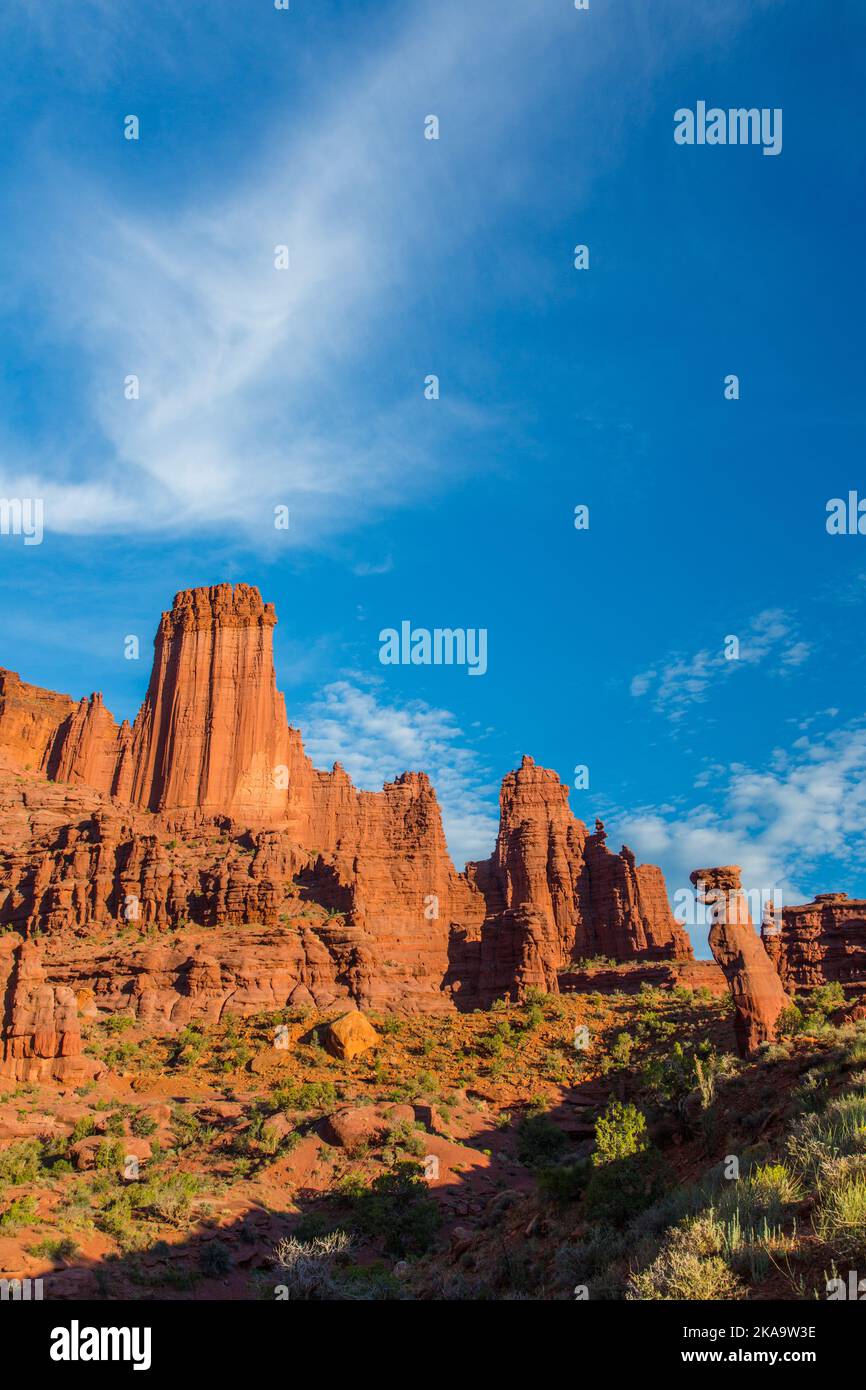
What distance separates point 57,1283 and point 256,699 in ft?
289

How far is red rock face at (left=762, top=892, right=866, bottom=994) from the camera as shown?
218 feet

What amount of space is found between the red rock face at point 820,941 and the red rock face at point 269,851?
46.6 ft

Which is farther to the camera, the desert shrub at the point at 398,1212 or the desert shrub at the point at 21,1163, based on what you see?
the desert shrub at the point at 21,1163

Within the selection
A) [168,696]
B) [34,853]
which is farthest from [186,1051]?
[168,696]

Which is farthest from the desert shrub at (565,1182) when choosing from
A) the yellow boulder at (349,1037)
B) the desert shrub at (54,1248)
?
the yellow boulder at (349,1037)

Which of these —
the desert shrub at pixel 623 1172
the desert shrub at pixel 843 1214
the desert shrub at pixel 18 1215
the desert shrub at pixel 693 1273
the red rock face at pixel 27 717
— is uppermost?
the red rock face at pixel 27 717

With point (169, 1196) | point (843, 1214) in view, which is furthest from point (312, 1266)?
point (843, 1214)

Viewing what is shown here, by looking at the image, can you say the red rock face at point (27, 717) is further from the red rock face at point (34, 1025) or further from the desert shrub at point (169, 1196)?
the desert shrub at point (169, 1196)

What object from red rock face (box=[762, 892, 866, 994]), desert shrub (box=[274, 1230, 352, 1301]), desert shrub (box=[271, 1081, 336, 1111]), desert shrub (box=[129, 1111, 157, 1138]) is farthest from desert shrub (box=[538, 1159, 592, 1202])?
red rock face (box=[762, 892, 866, 994])

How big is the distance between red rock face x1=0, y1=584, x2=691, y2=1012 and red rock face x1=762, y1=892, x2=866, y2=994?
14206 mm

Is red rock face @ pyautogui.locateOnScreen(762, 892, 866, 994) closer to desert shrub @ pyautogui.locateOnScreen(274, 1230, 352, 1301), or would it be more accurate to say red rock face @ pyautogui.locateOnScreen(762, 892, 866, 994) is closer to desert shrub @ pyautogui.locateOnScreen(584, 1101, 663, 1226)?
desert shrub @ pyautogui.locateOnScreen(584, 1101, 663, 1226)

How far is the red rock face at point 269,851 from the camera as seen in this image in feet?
220
